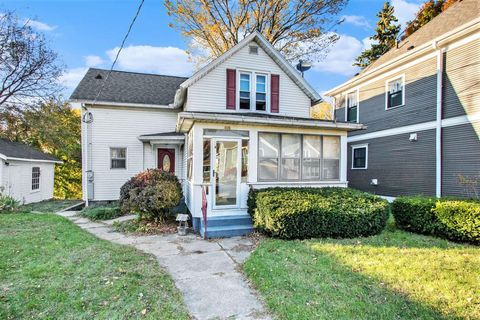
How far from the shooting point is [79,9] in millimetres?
8359

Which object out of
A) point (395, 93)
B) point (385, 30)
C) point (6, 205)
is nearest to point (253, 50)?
point (395, 93)

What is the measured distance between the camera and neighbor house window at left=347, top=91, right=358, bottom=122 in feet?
48.5

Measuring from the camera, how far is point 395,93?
40.3 ft

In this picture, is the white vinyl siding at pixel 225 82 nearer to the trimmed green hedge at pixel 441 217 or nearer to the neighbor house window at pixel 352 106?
the neighbor house window at pixel 352 106

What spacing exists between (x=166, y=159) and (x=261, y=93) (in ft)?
18.2

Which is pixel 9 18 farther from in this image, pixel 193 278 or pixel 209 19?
pixel 193 278

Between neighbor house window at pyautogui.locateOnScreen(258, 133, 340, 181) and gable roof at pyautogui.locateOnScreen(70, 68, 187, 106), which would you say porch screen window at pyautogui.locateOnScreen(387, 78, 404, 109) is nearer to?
neighbor house window at pyautogui.locateOnScreen(258, 133, 340, 181)

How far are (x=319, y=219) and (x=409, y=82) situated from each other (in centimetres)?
899

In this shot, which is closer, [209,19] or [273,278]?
[273,278]

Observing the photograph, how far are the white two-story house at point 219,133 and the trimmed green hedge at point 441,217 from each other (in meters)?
2.09

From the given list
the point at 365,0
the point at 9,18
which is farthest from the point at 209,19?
the point at 9,18

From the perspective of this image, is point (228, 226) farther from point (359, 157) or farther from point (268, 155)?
point (359, 157)

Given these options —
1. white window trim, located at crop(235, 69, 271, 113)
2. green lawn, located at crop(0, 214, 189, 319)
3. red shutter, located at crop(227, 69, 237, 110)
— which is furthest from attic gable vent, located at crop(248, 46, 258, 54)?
green lawn, located at crop(0, 214, 189, 319)

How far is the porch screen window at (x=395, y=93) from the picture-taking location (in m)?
12.0
